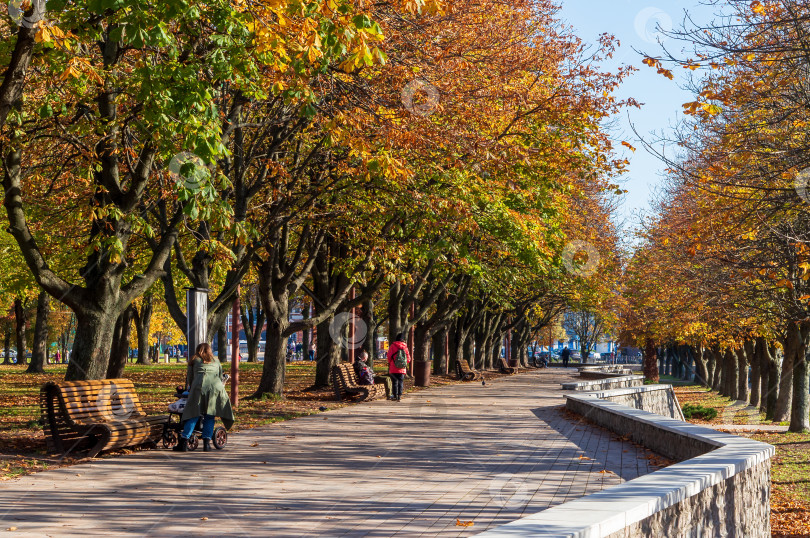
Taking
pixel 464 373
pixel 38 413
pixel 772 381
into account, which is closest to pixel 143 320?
pixel 464 373

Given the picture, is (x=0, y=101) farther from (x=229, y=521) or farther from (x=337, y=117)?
(x=229, y=521)

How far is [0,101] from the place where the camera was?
9.99 meters

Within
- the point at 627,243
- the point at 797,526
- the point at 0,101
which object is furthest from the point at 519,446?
the point at 627,243

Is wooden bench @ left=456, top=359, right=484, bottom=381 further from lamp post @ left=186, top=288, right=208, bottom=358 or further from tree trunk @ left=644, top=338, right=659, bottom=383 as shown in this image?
lamp post @ left=186, top=288, right=208, bottom=358

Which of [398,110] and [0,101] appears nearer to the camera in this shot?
[0,101]

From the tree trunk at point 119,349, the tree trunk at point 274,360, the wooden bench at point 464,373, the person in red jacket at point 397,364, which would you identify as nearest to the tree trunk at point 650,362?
the wooden bench at point 464,373

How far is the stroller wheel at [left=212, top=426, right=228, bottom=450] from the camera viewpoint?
1270 cm

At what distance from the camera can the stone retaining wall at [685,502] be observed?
491 centimetres

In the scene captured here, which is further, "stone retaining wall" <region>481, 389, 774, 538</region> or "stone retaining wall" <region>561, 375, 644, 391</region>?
"stone retaining wall" <region>561, 375, 644, 391</region>

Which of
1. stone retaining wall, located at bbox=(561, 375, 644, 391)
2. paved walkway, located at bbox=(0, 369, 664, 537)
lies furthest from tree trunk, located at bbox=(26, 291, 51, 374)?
paved walkway, located at bbox=(0, 369, 664, 537)

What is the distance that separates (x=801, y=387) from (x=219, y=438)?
20.3 m

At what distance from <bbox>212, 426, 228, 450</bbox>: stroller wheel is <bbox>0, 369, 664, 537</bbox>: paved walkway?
137 millimetres

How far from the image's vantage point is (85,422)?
11.8m

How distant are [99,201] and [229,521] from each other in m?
7.98
